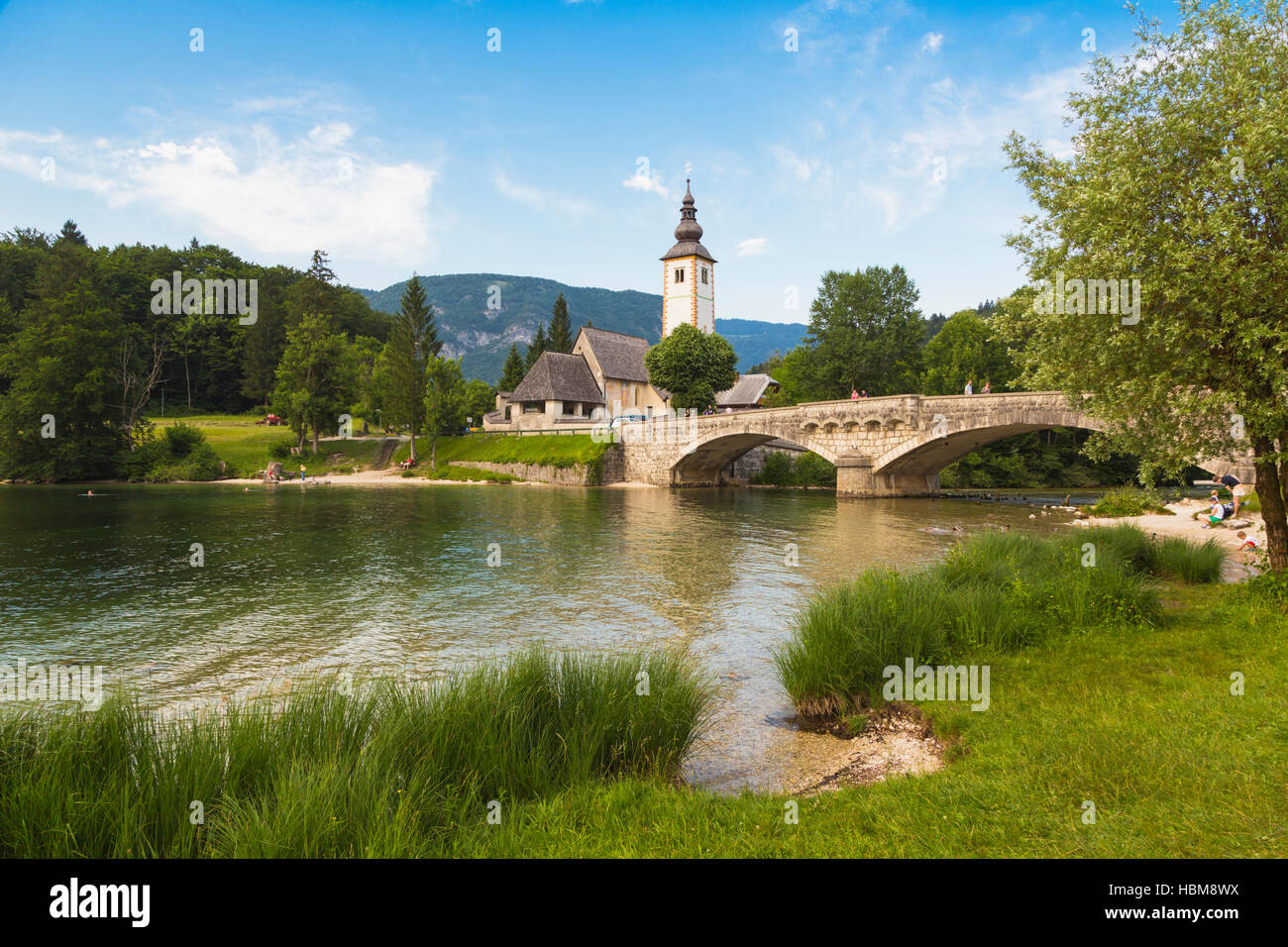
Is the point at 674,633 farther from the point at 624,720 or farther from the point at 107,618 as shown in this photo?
the point at 107,618

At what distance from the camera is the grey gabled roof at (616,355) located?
3045 inches

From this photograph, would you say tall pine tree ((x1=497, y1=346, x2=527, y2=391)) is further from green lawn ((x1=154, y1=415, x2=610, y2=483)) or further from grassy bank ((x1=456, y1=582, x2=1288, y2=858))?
grassy bank ((x1=456, y1=582, x2=1288, y2=858))

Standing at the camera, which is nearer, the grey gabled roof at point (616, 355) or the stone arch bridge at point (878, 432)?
the stone arch bridge at point (878, 432)

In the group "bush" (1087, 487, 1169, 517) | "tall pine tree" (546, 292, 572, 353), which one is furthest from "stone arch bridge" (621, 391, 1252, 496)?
"tall pine tree" (546, 292, 572, 353)

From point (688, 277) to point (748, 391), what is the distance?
2681 centimetres

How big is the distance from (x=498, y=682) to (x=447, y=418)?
66.9 meters

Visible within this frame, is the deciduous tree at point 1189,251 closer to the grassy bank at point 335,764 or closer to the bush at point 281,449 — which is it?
the grassy bank at point 335,764

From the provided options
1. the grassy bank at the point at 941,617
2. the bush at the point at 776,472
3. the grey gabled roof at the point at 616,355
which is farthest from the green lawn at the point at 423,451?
the grassy bank at the point at 941,617

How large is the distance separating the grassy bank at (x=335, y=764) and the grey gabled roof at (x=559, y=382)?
65.6 m

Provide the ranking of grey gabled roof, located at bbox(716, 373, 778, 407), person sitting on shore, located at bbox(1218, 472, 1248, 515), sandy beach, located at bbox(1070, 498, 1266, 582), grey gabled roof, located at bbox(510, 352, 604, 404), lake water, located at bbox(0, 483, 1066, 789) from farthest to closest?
grey gabled roof, located at bbox(716, 373, 778, 407) → grey gabled roof, located at bbox(510, 352, 604, 404) → person sitting on shore, located at bbox(1218, 472, 1248, 515) → sandy beach, located at bbox(1070, 498, 1266, 582) → lake water, located at bbox(0, 483, 1066, 789)

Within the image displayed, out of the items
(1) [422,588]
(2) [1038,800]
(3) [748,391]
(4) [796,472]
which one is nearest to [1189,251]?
(2) [1038,800]

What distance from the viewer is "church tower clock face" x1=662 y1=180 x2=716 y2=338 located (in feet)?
244

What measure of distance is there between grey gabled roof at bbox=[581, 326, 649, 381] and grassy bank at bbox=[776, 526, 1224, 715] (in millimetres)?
67059

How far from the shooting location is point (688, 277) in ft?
245
